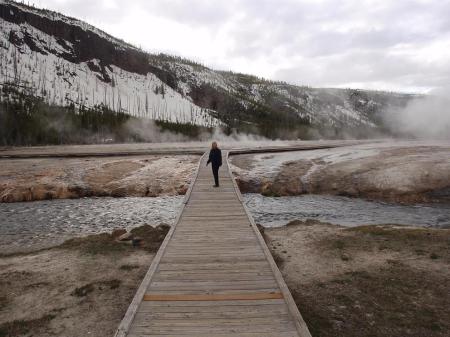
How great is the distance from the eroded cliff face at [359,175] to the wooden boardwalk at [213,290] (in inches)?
387

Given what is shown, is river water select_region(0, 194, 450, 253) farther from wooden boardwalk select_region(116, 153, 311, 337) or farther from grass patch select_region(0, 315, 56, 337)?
grass patch select_region(0, 315, 56, 337)

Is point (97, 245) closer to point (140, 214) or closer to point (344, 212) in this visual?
point (140, 214)

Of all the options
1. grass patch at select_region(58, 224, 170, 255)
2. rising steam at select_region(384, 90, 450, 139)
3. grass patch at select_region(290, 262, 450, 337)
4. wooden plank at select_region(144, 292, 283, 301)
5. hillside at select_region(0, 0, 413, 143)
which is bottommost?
grass patch at select_region(58, 224, 170, 255)

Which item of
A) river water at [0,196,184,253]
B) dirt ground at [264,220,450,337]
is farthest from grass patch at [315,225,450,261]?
river water at [0,196,184,253]

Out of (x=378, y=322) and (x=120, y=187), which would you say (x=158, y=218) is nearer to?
(x=120, y=187)

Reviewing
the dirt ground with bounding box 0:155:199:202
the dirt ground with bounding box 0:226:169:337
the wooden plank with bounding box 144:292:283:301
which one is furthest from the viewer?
the dirt ground with bounding box 0:155:199:202

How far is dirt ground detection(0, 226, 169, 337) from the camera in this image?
23.1ft

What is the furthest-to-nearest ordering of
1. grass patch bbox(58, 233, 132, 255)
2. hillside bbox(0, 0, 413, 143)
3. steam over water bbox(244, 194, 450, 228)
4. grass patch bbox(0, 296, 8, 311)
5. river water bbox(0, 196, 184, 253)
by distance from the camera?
hillside bbox(0, 0, 413, 143), steam over water bbox(244, 194, 450, 228), river water bbox(0, 196, 184, 253), grass patch bbox(58, 233, 132, 255), grass patch bbox(0, 296, 8, 311)

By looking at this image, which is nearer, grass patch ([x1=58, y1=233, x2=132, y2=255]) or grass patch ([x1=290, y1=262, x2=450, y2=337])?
grass patch ([x1=290, y1=262, x2=450, y2=337])

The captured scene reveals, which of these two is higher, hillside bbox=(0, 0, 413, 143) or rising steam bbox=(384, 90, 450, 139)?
hillside bbox=(0, 0, 413, 143)

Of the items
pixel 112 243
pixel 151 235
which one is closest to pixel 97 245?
pixel 112 243

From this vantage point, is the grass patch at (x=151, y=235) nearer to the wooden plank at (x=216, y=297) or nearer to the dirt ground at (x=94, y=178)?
the wooden plank at (x=216, y=297)

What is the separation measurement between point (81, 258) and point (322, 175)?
14.3 m

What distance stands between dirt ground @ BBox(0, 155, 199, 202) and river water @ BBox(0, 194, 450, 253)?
2.80 feet
